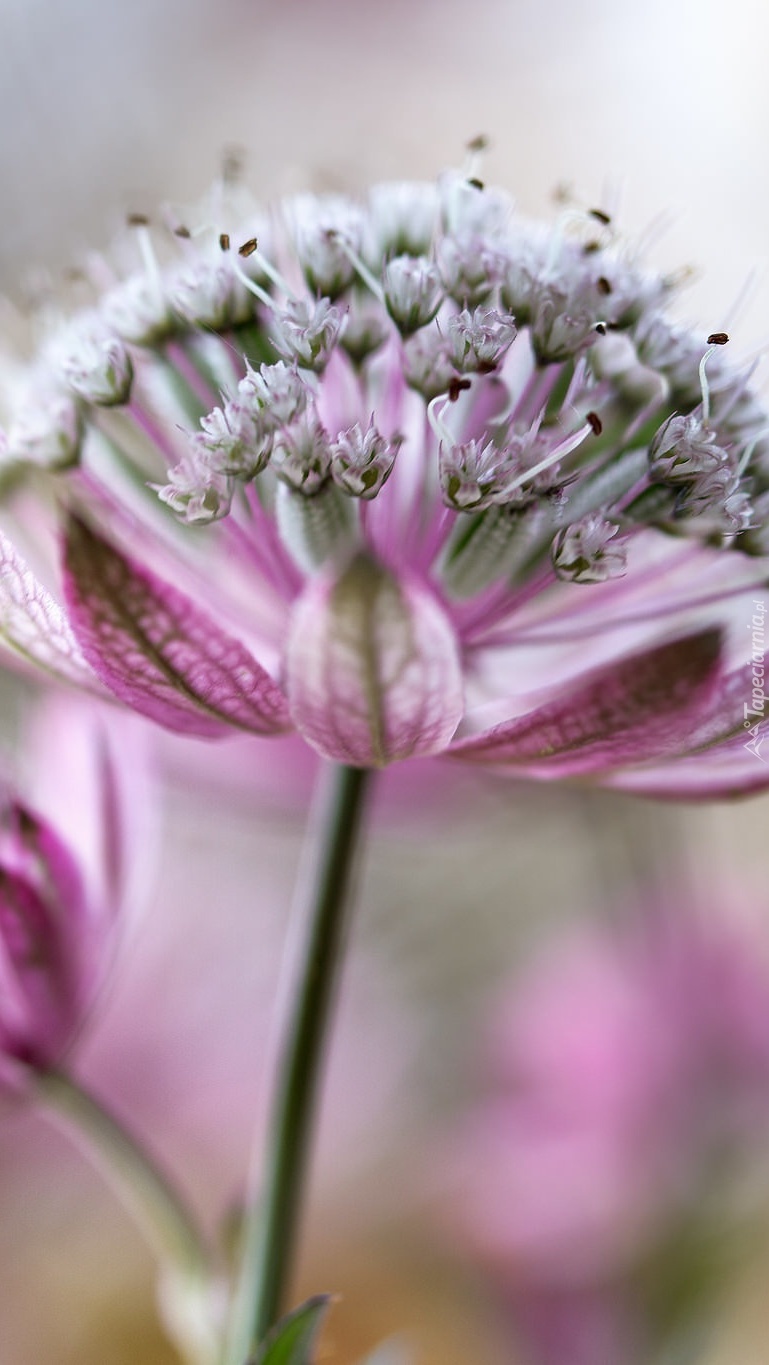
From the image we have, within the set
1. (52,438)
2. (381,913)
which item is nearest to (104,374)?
(52,438)

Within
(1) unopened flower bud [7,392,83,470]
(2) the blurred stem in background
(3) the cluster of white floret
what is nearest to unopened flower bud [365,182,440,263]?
(3) the cluster of white floret

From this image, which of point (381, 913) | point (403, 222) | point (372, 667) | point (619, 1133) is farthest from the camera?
point (381, 913)

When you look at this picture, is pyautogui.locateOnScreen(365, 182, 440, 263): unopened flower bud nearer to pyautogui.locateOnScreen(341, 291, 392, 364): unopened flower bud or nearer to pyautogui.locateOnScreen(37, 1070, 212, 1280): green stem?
pyautogui.locateOnScreen(341, 291, 392, 364): unopened flower bud

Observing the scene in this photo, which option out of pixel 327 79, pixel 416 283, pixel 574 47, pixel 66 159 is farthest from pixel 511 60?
pixel 416 283

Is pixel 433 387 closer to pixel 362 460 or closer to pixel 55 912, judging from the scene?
pixel 362 460

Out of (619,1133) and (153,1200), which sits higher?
(153,1200)

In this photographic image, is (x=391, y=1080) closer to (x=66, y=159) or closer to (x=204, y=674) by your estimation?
(x=204, y=674)
